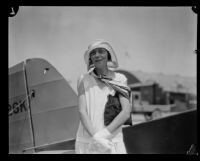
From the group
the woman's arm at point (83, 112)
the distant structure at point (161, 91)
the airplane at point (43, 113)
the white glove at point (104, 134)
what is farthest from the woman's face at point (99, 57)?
the distant structure at point (161, 91)

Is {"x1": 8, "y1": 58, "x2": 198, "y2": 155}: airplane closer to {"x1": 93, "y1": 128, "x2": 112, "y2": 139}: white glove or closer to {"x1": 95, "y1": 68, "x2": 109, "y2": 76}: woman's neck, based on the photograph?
{"x1": 95, "y1": 68, "x2": 109, "y2": 76}: woman's neck

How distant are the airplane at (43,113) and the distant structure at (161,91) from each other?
18 cm

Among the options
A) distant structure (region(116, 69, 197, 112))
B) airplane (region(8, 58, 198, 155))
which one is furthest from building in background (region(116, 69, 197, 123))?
airplane (region(8, 58, 198, 155))

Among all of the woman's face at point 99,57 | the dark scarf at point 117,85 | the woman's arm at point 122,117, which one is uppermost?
the woman's face at point 99,57

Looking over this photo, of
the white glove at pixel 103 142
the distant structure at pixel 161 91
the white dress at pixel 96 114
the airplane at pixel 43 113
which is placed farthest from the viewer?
the distant structure at pixel 161 91

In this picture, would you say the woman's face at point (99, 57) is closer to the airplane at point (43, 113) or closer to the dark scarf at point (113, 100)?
the dark scarf at point (113, 100)

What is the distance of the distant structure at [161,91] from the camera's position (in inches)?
125

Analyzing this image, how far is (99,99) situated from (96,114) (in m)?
0.08

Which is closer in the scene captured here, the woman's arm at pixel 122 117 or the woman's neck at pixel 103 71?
the woman's arm at pixel 122 117

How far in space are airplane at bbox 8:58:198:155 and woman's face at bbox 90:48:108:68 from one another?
1155 millimetres

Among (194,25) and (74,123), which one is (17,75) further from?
(194,25)

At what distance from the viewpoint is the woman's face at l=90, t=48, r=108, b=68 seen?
1.74 metres

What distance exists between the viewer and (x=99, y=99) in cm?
174

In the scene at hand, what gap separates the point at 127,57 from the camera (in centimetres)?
298
